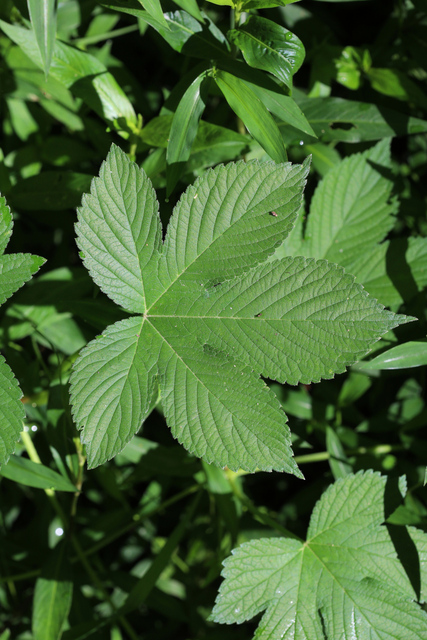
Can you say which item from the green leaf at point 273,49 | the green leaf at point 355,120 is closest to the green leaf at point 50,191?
the green leaf at point 273,49

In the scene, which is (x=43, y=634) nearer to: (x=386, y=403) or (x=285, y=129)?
(x=386, y=403)

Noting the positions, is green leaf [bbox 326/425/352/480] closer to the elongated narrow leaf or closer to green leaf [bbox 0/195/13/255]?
the elongated narrow leaf

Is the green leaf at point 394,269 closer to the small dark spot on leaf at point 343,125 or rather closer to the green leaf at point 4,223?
the small dark spot on leaf at point 343,125

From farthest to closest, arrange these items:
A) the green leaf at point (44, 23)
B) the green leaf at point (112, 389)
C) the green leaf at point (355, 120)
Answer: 1. the green leaf at point (355, 120)
2. the green leaf at point (44, 23)
3. the green leaf at point (112, 389)

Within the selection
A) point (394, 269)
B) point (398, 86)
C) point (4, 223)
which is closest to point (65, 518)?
point (4, 223)

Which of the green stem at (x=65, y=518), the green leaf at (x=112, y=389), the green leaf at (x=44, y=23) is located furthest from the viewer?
the green stem at (x=65, y=518)

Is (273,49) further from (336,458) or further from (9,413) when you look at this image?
(336,458)

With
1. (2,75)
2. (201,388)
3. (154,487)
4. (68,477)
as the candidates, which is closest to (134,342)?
(201,388)
